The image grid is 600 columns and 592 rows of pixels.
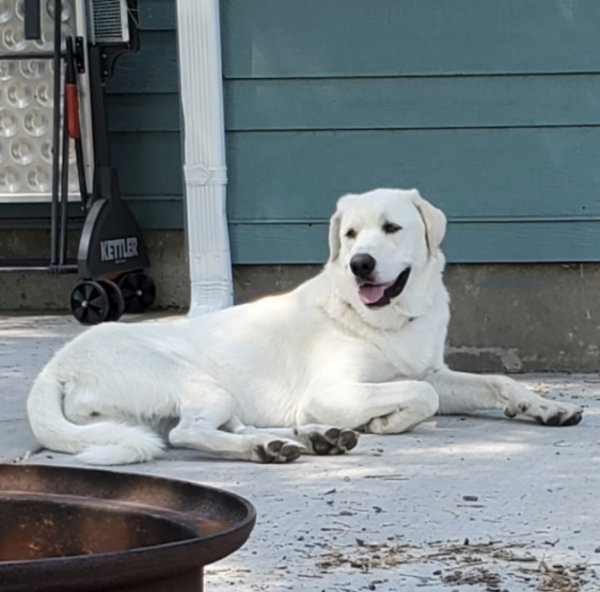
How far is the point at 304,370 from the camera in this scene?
5340 mm

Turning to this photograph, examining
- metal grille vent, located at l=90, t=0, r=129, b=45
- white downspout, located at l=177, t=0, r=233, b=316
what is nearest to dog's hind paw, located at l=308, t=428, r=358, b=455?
white downspout, located at l=177, t=0, r=233, b=316

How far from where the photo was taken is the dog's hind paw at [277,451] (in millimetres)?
4766

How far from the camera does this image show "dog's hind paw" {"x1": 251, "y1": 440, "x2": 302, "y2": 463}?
477 centimetres

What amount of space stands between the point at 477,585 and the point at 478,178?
10.6ft

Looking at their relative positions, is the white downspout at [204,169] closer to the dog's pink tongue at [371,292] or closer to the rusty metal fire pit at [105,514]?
the dog's pink tongue at [371,292]

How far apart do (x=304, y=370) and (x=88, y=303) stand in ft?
8.05

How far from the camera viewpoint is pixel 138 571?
218 cm

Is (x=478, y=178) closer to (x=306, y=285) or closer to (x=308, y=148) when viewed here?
(x=308, y=148)

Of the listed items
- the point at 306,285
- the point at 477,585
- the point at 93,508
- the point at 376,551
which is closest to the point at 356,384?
the point at 306,285

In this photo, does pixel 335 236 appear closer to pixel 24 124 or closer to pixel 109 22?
pixel 109 22

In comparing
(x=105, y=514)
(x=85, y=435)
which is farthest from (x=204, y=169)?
(x=105, y=514)

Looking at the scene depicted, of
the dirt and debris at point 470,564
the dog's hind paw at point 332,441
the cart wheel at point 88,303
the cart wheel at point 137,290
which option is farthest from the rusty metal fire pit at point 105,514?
the cart wheel at point 137,290

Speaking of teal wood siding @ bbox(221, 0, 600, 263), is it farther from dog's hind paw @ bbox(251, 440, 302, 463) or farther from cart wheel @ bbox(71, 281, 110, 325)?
dog's hind paw @ bbox(251, 440, 302, 463)

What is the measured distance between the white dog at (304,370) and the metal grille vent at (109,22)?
2425mm
